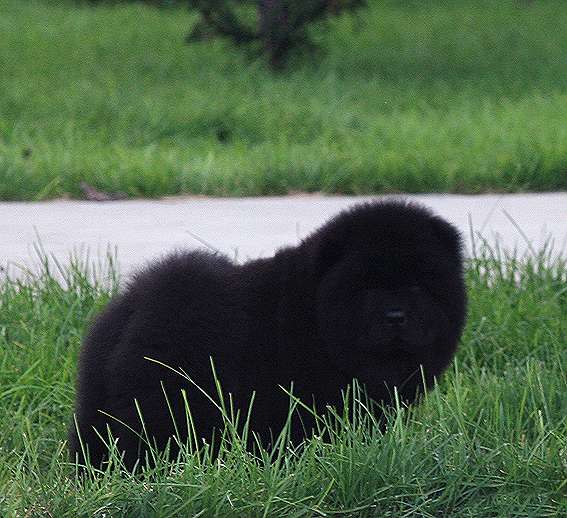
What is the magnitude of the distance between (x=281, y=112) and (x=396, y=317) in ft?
20.8

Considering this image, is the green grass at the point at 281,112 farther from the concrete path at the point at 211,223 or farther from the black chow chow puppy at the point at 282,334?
the black chow chow puppy at the point at 282,334

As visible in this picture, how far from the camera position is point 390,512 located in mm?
3133

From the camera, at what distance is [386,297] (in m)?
3.50

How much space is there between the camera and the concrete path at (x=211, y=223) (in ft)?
19.4

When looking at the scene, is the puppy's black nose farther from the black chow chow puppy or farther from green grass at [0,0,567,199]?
green grass at [0,0,567,199]

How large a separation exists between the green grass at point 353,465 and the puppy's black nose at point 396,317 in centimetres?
25

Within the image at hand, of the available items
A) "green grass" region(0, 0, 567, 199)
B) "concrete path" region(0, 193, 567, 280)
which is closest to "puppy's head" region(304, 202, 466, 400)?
"concrete path" region(0, 193, 567, 280)

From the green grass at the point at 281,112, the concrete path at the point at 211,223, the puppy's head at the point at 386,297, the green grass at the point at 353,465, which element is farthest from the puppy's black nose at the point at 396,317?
the green grass at the point at 281,112

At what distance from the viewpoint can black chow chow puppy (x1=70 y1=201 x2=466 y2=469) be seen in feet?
11.5

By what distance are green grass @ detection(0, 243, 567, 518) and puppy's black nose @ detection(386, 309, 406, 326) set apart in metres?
0.25

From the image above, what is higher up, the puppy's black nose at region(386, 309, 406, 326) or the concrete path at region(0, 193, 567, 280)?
the concrete path at region(0, 193, 567, 280)

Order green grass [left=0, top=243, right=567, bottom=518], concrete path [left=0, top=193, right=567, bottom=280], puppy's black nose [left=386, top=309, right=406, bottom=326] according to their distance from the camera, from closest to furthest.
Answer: green grass [left=0, top=243, right=567, bottom=518] → puppy's black nose [left=386, top=309, right=406, bottom=326] → concrete path [left=0, top=193, right=567, bottom=280]

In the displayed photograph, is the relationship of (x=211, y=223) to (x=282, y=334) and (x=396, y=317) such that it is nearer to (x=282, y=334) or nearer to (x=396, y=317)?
(x=282, y=334)

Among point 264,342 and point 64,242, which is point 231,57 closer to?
point 64,242
